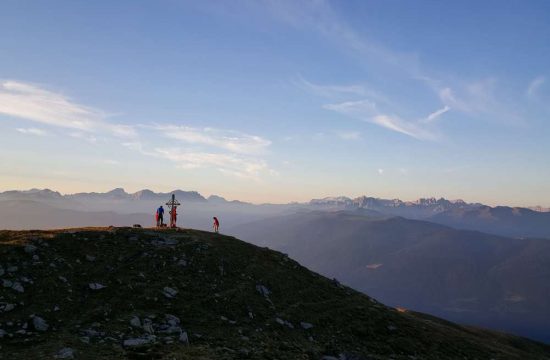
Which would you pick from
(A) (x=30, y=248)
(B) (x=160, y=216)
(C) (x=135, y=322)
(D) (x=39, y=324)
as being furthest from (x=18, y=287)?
(B) (x=160, y=216)

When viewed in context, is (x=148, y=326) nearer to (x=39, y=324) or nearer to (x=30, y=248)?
(x=39, y=324)

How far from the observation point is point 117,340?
2288cm

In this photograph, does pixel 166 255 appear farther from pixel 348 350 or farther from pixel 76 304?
pixel 348 350

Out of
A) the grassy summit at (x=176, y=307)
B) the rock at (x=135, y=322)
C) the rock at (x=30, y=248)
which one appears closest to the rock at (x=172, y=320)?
the grassy summit at (x=176, y=307)

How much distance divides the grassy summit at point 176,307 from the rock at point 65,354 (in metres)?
0.10

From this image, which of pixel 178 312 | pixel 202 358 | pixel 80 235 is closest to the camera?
pixel 202 358

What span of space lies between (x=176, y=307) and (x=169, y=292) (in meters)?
2.19

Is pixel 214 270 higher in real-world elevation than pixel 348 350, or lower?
higher

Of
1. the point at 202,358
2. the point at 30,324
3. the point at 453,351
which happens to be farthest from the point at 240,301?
the point at 453,351

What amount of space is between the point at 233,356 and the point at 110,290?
11.3m

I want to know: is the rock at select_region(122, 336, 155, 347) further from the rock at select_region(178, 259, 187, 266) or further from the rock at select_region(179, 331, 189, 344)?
the rock at select_region(178, 259, 187, 266)

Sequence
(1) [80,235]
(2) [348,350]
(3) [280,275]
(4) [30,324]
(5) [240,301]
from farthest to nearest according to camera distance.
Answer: (3) [280,275]
(1) [80,235]
(5) [240,301]
(2) [348,350]
(4) [30,324]

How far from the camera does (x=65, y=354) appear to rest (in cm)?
1973

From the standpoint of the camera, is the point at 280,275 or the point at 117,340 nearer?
the point at 117,340
